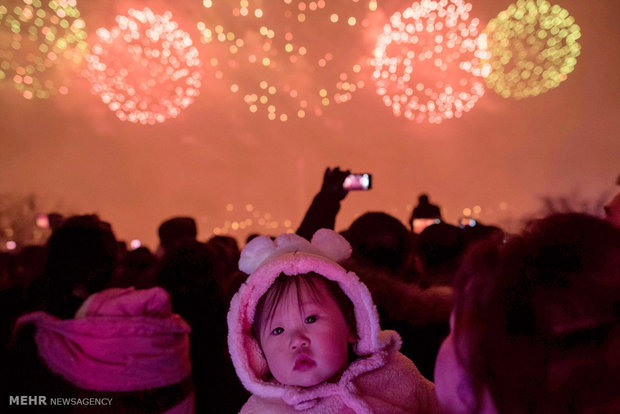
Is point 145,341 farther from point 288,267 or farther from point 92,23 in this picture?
point 92,23

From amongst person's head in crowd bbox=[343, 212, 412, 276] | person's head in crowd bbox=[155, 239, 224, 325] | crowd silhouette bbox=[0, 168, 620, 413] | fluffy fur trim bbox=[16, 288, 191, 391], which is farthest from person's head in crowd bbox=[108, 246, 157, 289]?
person's head in crowd bbox=[343, 212, 412, 276]

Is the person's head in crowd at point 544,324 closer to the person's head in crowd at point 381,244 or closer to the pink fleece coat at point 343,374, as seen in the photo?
the pink fleece coat at point 343,374

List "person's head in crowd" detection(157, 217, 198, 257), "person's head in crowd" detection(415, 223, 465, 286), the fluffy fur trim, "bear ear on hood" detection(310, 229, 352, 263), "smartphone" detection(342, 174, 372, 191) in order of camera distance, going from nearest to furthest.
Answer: "bear ear on hood" detection(310, 229, 352, 263) < the fluffy fur trim < "person's head in crowd" detection(415, 223, 465, 286) < "smartphone" detection(342, 174, 372, 191) < "person's head in crowd" detection(157, 217, 198, 257)

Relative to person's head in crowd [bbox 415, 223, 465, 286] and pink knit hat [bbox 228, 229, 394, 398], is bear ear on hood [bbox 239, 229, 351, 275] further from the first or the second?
person's head in crowd [bbox 415, 223, 465, 286]

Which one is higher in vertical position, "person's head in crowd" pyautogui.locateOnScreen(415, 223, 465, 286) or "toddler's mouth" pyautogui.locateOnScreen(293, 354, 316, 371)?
"person's head in crowd" pyautogui.locateOnScreen(415, 223, 465, 286)

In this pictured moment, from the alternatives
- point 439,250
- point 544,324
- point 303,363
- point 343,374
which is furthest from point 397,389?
point 439,250

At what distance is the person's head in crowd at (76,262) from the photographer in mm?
1868

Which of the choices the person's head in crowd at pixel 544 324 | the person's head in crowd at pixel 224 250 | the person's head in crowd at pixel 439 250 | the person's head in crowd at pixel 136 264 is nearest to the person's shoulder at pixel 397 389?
the person's head in crowd at pixel 544 324

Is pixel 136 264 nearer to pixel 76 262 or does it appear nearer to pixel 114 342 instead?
pixel 76 262

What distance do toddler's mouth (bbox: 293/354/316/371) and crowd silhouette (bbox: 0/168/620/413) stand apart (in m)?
0.40

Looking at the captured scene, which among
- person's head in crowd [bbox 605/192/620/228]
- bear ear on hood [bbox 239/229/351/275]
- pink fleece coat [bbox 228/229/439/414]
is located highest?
person's head in crowd [bbox 605/192/620/228]

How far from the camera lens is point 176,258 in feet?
7.84

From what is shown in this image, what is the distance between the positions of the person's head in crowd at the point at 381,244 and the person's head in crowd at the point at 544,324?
1117mm

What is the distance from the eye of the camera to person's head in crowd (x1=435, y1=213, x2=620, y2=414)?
0.77 metres
